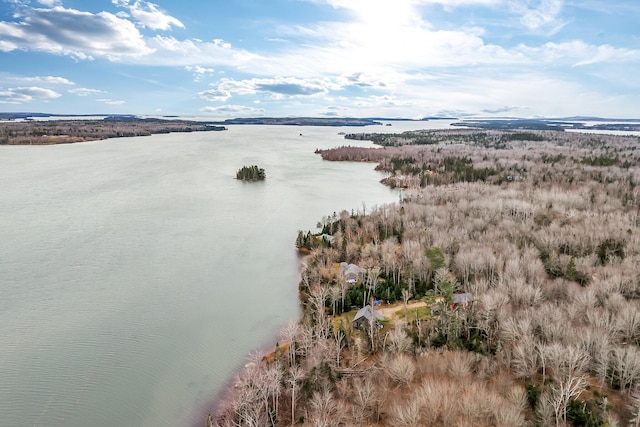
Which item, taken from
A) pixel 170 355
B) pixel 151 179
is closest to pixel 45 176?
pixel 151 179

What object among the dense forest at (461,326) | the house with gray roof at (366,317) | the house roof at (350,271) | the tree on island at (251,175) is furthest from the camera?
the tree on island at (251,175)

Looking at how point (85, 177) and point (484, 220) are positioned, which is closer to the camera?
point (484, 220)

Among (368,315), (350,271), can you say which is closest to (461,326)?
(368,315)

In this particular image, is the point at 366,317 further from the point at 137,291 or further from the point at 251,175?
the point at 251,175

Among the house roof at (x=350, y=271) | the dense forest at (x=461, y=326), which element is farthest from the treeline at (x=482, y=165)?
the house roof at (x=350, y=271)

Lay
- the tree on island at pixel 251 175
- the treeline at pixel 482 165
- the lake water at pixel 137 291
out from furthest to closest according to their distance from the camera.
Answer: the tree on island at pixel 251 175 → the treeline at pixel 482 165 → the lake water at pixel 137 291

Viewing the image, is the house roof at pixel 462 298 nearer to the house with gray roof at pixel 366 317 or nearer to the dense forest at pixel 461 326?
the dense forest at pixel 461 326

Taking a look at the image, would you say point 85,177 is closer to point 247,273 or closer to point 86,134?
point 247,273
